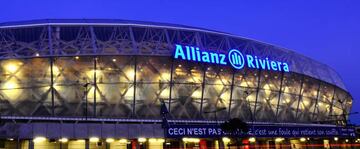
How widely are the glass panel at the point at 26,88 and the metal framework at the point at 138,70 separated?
10cm

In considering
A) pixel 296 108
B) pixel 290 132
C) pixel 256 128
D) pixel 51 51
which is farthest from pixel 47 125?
pixel 296 108

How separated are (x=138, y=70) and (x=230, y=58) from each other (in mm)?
11508

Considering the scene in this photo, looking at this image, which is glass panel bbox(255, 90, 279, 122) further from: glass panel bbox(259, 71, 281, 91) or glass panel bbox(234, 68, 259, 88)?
glass panel bbox(234, 68, 259, 88)

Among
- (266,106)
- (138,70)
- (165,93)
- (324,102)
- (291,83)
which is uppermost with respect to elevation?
(291,83)

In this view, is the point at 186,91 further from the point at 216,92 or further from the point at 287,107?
the point at 287,107

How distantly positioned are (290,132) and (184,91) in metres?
13.2

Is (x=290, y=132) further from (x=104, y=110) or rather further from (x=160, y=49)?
(x=104, y=110)

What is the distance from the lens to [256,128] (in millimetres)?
48375

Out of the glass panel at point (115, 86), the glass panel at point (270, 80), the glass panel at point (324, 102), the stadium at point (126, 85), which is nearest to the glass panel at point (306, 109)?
the glass panel at point (324, 102)

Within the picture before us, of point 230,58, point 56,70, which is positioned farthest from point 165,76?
point 56,70

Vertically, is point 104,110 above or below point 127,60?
below

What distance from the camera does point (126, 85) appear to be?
1997 inches

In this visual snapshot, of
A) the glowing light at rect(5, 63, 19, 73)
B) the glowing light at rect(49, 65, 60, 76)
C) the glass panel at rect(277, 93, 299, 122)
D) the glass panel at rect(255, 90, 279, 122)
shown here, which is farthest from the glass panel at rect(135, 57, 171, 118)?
the glass panel at rect(277, 93, 299, 122)

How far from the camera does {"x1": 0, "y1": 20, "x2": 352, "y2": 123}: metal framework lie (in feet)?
157
